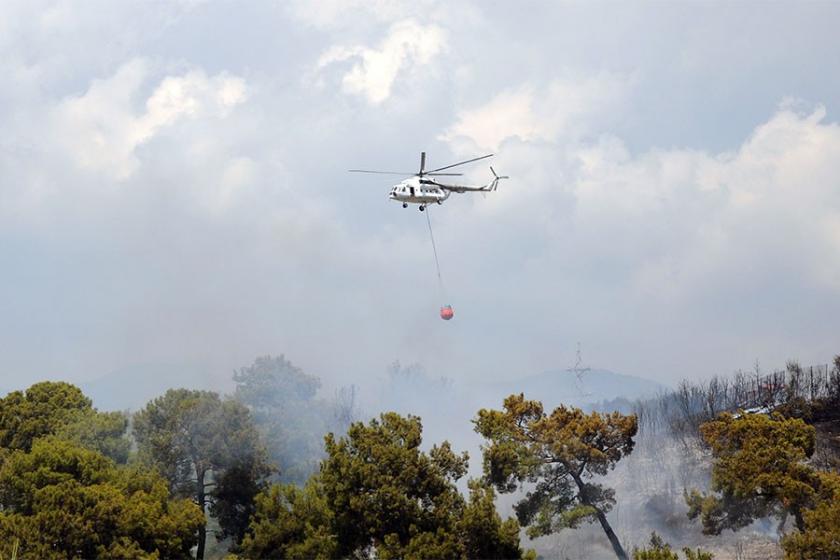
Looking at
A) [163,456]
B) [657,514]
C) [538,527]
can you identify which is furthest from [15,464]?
[657,514]

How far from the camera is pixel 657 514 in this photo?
2835 inches

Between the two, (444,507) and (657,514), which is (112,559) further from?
(657,514)

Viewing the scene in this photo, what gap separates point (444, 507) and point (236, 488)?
67.8 feet

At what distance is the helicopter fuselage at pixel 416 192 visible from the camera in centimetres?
5106

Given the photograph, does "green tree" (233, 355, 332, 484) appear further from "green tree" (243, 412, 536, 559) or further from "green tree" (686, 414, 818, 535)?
"green tree" (686, 414, 818, 535)

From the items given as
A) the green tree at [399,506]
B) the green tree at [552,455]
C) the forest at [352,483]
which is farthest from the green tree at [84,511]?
the green tree at [552,455]

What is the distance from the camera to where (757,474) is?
4403 centimetres

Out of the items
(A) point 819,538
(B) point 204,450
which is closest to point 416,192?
(B) point 204,450

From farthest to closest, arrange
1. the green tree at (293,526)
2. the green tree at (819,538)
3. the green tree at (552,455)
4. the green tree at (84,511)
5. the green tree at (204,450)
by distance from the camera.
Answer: the green tree at (204,450)
the green tree at (552,455)
the green tree at (293,526)
the green tree at (84,511)
the green tree at (819,538)

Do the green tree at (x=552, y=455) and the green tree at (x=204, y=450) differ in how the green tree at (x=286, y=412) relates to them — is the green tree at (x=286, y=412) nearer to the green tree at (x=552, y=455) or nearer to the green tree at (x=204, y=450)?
the green tree at (x=204, y=450)

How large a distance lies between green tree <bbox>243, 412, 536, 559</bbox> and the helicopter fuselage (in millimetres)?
13469

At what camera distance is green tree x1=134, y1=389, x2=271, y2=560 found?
56250 mm

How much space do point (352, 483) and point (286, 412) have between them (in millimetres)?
28424

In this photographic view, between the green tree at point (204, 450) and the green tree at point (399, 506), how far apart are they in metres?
13.7
